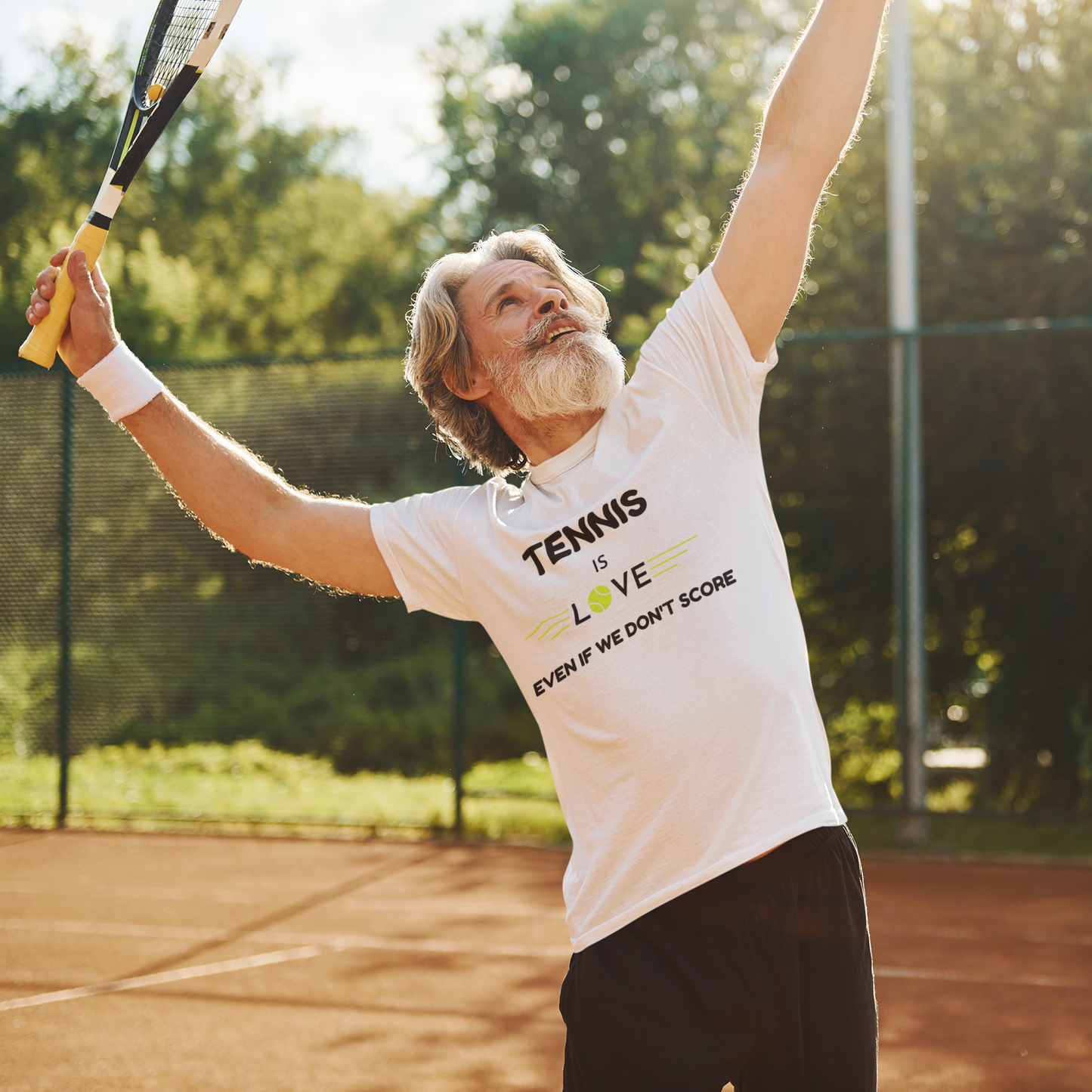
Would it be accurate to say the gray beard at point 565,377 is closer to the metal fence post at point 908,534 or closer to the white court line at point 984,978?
the white court line at point 984,978

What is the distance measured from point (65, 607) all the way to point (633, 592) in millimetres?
6538

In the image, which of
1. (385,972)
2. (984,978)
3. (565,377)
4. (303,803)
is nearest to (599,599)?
(565,377)

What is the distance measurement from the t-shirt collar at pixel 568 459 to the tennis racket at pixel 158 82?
2.66ft

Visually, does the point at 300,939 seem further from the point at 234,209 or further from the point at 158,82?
the point at 234,209

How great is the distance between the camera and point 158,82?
224 centimetres

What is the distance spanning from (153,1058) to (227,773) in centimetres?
467

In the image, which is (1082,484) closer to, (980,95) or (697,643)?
(980,95)

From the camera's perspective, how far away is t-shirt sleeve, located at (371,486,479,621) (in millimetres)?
1818

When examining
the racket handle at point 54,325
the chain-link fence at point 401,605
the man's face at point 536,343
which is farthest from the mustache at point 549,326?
the chain-link fence at point 401,605

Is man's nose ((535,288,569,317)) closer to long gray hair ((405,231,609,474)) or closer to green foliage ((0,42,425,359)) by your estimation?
long gray hair ((405,231,609,474))

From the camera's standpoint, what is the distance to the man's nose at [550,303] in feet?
6.38

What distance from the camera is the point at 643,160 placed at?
1980cm

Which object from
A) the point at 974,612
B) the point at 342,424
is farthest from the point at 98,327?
the point at 342,424

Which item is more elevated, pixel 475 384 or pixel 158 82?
pixel 158 82
